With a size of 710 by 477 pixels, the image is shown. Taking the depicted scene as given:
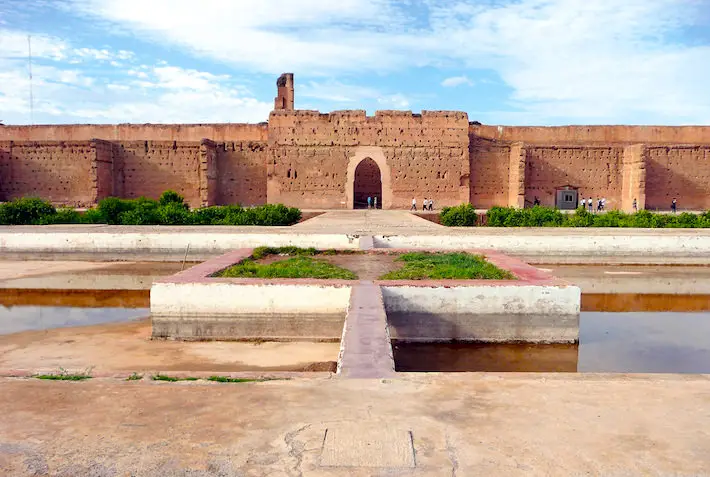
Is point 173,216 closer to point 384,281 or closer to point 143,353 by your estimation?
point 143,353

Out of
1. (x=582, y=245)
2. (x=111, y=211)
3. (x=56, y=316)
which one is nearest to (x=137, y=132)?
(x=111, y=211)

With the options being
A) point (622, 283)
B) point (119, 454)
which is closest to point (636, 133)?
point (622, 283)

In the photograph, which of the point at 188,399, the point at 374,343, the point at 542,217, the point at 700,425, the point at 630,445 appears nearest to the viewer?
the point at 630,445

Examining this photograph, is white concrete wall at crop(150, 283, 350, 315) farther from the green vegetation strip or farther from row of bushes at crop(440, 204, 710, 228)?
row of bushes at crop(440, 204, 710, 228)

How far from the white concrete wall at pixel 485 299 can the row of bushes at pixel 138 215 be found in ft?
34.2

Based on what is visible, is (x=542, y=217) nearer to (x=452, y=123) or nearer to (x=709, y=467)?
(x=452, y=123)

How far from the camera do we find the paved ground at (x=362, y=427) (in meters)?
2.57

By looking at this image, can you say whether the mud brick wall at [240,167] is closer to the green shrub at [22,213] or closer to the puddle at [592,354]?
the green shrub at [22,213]

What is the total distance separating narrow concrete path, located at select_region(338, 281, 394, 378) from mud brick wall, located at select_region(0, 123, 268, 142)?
21378 mm

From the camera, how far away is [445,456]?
8.70 feet

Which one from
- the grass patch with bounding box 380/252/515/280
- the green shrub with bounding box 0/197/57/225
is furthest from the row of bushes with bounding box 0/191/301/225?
the grass patch with bounding box 380/252/515/280

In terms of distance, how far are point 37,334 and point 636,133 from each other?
26617mm

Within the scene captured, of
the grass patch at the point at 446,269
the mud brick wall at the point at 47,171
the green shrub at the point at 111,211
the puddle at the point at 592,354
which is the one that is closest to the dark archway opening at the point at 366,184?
the mud brick wall at the point at 47,171

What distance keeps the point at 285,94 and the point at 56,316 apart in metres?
23.1
